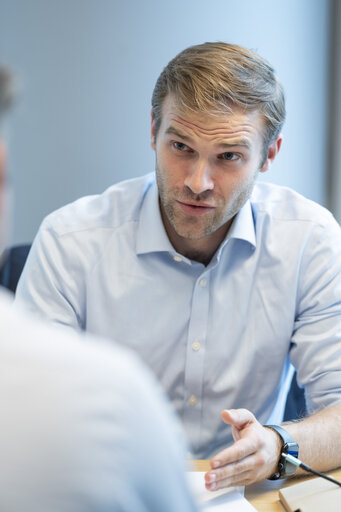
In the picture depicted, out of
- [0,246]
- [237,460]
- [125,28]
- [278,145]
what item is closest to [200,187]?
[278,145]

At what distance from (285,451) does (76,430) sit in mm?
734

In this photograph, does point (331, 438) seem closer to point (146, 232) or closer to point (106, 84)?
point (146, 232)

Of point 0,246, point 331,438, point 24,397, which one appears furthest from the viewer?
point 331,438

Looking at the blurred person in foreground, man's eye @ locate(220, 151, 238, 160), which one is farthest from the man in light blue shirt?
the blurred person in foreground

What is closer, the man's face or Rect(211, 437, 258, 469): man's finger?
Rect(211, 437, 258, 469): man's finger

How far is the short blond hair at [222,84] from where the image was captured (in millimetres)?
1332

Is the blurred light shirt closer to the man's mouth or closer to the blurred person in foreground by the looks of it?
the blurred person in foreground

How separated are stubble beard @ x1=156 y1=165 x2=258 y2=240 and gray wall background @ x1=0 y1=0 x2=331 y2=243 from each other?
0.83 metres

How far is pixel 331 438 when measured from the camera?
119cm

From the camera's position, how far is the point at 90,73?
2.12 m

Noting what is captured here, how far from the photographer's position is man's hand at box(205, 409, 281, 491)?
40.6 inches

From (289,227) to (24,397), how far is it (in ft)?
3.65

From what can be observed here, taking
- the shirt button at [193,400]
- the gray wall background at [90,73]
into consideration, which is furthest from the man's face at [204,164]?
the gray wall background at [90,73]

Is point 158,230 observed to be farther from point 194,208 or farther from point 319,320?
point 319,320
